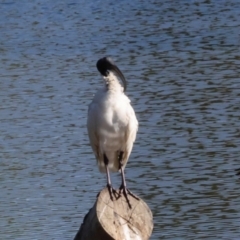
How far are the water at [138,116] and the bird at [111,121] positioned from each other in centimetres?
287

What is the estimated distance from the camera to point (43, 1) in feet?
88.6

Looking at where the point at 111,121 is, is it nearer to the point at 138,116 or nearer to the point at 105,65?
the point at 105,65

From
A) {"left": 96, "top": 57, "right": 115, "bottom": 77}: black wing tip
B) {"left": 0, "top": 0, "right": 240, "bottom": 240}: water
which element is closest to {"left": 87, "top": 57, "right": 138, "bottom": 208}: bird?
{"left": 96, "top": 57, "right": 115, "bottom": 77}: black wing tip

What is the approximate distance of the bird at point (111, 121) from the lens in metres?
6.08

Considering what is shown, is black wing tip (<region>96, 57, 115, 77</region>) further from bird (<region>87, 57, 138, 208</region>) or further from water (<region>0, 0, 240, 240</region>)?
water (<region>0, 0, 240, 240</region>)

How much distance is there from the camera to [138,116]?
1361cm

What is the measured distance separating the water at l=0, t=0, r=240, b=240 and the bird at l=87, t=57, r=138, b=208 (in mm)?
2873

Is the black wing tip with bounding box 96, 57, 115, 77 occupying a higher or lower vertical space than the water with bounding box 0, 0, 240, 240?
higher

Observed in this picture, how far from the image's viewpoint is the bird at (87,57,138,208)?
19.9 ft

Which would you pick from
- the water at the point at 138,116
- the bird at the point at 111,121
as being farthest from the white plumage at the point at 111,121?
the water at the point at 138,116

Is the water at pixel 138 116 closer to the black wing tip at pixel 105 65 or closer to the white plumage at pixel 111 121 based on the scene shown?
the white plumage at pixel 111 121

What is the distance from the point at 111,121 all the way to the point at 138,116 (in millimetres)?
7478

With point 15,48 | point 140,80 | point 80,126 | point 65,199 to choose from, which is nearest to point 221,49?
point 140,80

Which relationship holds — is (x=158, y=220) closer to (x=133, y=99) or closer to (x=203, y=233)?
(x=203, y=233)
